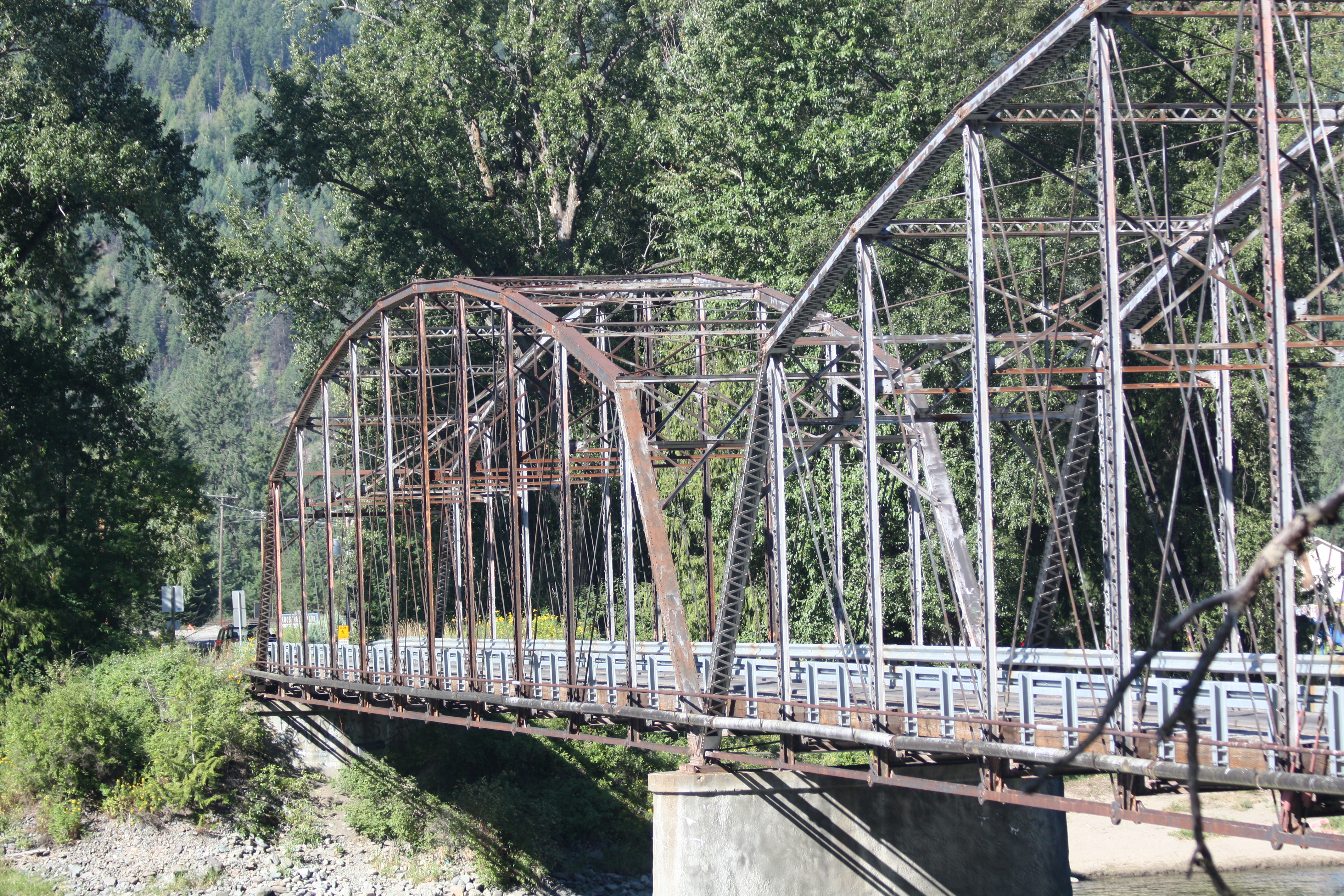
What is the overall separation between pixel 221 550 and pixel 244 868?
134 feet

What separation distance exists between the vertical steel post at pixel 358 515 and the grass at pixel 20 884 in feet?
25.2

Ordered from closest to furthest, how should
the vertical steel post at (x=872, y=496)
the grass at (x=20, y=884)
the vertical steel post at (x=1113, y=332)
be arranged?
the vertical steel post at (x=1113, y=332) < the vertical steel post at (x=872, y=496) < the grass at (x=20, y=884)

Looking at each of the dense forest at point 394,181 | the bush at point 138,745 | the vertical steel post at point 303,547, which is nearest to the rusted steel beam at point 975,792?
the bush at point 138,745

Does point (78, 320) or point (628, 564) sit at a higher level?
point (78, 320)

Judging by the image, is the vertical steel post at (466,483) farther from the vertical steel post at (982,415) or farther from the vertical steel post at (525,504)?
the vertical steel post at (982,415)

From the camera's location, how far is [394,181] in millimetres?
46219

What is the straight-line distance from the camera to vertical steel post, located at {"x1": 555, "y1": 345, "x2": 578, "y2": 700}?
23.7m

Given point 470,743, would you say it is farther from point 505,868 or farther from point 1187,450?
point 1187,450

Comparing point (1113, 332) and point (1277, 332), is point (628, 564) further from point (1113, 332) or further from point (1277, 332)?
point (1277, 332)

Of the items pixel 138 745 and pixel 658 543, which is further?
pixel 138 745

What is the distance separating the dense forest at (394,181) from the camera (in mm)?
35344

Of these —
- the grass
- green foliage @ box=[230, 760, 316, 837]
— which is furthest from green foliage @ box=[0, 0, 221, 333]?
the grass

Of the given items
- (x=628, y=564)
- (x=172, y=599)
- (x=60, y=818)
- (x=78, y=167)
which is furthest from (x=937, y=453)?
(x=172, y=599)

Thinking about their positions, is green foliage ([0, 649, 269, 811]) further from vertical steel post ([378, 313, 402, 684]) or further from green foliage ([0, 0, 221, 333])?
green foliage ([0, 0, 221, 333])
